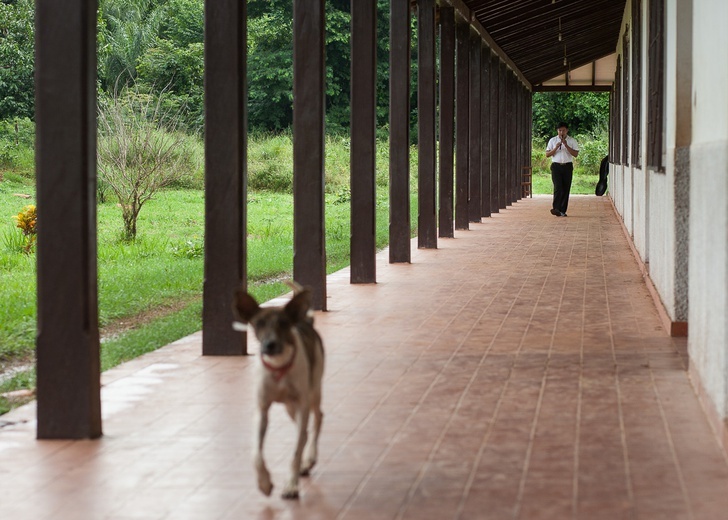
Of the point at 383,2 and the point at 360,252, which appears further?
the point at 383,2

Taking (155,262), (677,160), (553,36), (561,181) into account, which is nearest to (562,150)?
(561,181)

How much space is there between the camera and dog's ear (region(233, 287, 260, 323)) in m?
4.17

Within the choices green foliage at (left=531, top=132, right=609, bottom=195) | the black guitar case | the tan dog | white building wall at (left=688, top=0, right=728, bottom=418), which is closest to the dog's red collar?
the tan dog

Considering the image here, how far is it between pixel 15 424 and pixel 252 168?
25348mm

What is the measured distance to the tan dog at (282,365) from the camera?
4086 millimetres

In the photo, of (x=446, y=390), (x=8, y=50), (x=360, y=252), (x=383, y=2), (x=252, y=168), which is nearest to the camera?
(x=446, y=390)

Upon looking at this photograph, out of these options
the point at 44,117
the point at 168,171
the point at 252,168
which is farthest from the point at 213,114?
the point at 252,168

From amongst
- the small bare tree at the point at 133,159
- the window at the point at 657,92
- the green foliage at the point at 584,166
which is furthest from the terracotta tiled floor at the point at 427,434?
the green foliage at the point at 584,166

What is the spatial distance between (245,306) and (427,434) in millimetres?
1408

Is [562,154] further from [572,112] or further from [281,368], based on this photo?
[572,112]

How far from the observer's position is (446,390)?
20.6 feet

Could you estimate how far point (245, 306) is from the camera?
13.8 feet

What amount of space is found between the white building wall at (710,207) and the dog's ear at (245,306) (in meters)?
1.92

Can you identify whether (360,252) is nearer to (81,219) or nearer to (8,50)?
(81,219)
